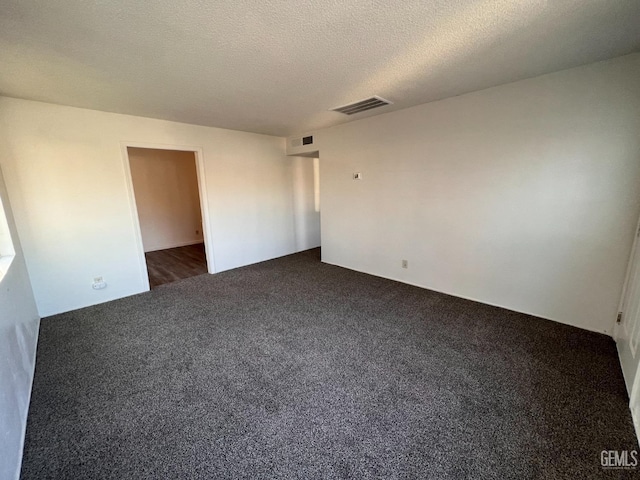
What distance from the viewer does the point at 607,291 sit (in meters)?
2.38

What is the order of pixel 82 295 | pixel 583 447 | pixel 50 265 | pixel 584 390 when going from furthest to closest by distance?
pixel 82 295 → pixel 50 265 → pixel 584 390 → pixel 583 447

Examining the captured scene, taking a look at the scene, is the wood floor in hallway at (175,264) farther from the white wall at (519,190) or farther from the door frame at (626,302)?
the door frame at (626,302)

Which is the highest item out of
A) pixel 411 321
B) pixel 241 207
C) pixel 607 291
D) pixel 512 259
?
pixel 241 207

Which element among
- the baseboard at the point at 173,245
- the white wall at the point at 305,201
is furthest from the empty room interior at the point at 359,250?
the baseboard at the point at 173,245

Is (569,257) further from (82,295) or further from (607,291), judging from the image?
(82,295)

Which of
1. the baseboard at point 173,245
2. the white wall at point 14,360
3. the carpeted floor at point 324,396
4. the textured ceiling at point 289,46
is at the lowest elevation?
the carpeted floor at point 324,396

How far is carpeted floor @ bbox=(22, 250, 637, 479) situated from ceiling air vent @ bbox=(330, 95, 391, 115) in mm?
2452

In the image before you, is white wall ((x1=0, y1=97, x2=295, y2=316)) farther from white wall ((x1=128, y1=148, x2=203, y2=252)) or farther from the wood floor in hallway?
white wall ((x1=128, y1=148, x2=203, y2=252))

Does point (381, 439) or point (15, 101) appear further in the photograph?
point (15, 101)

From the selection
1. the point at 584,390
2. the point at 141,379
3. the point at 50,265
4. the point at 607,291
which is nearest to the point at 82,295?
the point at 50,265

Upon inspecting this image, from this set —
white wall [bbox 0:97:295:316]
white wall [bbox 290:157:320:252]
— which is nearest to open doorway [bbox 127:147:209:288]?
white wall [bbox 0:97:295:316]

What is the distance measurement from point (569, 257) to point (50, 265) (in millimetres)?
5600

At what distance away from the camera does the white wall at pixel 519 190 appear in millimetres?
2250

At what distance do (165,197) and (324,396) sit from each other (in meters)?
6.22
